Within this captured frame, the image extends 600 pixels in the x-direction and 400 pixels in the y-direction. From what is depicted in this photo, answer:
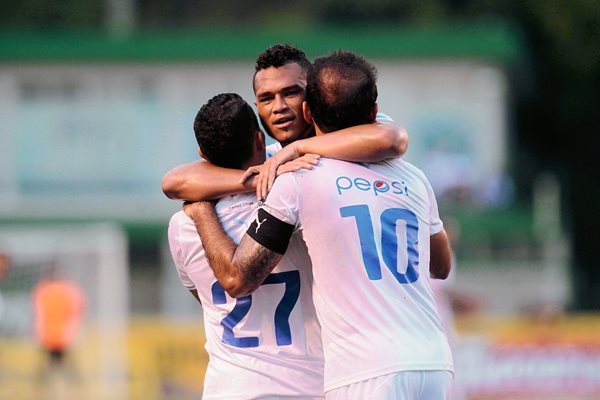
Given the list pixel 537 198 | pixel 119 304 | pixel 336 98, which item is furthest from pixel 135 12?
pixel 336 98

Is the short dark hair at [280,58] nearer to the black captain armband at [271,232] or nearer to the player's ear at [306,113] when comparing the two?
the player's ear at [306,113]

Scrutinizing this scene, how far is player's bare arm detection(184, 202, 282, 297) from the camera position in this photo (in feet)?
15.9

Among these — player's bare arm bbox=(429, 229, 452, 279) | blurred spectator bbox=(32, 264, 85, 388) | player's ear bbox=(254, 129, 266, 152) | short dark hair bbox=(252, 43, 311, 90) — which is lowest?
blurred spectator bbox=(32, 264, 85, 388)

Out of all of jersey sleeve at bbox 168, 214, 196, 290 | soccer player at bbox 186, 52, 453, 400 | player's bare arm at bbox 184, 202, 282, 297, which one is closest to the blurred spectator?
jersey sleeve at bbox 168, 214, 196, 290

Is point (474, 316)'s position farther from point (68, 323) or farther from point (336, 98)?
point (336, 98)

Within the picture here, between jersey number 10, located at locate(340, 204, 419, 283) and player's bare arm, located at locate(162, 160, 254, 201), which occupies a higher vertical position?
player's bare arm, located at locate(162, 160, 254, 201)

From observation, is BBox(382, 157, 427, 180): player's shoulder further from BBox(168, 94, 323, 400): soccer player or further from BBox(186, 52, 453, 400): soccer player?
BBox(168, 94, 323, 400): soccer player

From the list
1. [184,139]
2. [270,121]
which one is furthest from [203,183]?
[184,139]

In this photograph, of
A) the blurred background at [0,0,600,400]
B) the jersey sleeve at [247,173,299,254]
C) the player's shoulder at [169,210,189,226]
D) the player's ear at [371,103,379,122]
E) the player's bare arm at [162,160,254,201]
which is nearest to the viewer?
→ the jersey sleeve at [247,173,299,254]

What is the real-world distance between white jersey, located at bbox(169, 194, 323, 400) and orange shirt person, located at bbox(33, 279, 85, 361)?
12205mm

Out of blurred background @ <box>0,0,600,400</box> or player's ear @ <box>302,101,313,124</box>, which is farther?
blurred background @ <box>0,0,600,400</box>

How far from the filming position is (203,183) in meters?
5.20

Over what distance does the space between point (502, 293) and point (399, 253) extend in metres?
25.4

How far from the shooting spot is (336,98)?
188 inches
